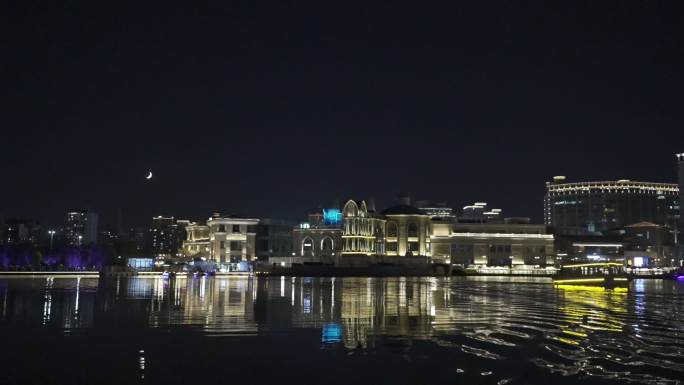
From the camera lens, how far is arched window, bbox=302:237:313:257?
13588cm

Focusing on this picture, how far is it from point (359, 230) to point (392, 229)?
12.8m

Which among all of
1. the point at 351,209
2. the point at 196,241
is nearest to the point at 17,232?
the point at 196,241

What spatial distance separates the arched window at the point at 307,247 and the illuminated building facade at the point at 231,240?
1095 centimetres

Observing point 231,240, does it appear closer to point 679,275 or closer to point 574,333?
point 679,275

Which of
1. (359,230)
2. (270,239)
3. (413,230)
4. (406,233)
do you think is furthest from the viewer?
(270,239)

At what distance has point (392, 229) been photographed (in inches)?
5595

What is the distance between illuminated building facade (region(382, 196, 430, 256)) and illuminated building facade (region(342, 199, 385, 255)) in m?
6.87

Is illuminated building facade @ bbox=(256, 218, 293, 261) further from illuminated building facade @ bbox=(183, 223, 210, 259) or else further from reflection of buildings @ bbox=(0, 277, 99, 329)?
reflection of buildings @ bbox=(0, 277, 99, 329)

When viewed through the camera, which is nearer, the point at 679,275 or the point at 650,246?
the point at 679,275

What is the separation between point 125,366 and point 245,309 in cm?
1536

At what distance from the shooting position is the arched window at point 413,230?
14288cm

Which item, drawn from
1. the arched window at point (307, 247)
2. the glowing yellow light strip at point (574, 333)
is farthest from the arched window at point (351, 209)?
the glowing yellow light strip at point (574, 333)

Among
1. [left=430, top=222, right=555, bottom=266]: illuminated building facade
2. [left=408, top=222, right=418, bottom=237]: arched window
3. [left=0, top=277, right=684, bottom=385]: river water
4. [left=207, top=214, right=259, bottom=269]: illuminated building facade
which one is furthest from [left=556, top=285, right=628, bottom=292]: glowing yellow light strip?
[left=207, top=214, right=259, bottom=269]: illuminated building facade

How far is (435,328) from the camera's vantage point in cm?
2259
